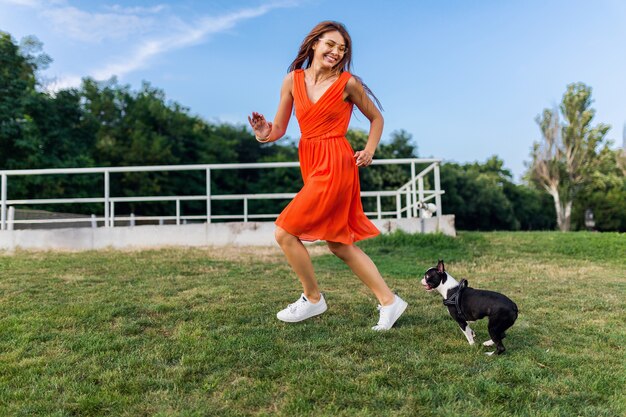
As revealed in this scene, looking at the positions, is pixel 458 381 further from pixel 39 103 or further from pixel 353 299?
pixel 39 103

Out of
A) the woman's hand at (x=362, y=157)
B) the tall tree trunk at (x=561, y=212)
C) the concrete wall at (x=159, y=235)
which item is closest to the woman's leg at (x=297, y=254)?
the woman's hand at (x=362, y=157)

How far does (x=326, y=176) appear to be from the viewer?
296cm

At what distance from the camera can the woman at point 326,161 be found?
9.79 feet

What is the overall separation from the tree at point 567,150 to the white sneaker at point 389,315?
37.8 metres

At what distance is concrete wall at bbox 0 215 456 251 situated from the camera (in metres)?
7.92

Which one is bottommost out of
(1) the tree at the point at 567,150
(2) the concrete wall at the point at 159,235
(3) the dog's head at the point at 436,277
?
(3) the dog's head at the point at 436,277

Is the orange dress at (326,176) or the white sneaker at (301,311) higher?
the orange dress at (326,176)

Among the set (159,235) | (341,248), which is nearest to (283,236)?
(341,248)

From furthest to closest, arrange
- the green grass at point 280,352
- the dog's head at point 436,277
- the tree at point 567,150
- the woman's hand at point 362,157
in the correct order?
1. the tree at point 567,150
2. the woman's hand at point 362,157
3. the dog's head at point 436,277
4. the green grass at point 280,352

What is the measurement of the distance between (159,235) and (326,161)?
572cm

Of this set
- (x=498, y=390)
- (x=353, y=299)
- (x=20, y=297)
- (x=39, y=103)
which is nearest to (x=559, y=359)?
(x=498, y=390)

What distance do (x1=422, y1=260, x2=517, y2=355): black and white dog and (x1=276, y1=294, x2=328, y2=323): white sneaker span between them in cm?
79

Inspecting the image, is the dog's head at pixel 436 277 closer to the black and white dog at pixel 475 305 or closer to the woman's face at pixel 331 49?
the black and white dog at pixel 475 305

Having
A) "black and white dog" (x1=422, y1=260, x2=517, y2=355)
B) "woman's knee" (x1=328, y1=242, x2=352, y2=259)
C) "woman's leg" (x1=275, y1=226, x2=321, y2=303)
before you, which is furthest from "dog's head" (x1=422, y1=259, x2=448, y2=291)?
"woman's leg" (x1=275, y1=226, x2=321, y2=303)
